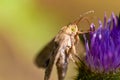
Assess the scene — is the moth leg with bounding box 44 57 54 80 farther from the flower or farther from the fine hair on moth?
the flower

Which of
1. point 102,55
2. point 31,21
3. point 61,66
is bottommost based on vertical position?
point 31,21

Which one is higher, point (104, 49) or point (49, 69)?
point (49, 69)

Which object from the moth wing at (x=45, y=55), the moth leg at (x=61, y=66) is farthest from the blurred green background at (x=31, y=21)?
the moth leg at (x=61, y=66)

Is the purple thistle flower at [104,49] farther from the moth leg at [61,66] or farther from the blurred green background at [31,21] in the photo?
the blurred green background at [31,21]

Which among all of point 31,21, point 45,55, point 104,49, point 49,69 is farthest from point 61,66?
point 31,21

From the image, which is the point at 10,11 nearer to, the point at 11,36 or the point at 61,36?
the point at 11,36

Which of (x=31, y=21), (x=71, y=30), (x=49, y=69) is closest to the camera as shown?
(x=49, y=69)

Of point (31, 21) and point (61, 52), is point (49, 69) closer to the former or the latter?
point (61, 52)
